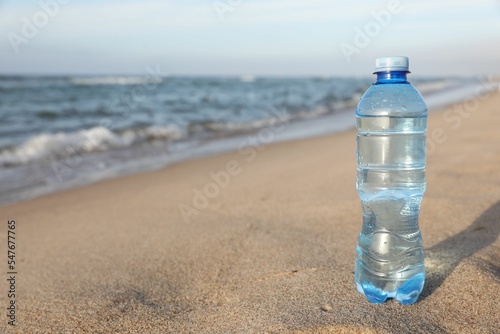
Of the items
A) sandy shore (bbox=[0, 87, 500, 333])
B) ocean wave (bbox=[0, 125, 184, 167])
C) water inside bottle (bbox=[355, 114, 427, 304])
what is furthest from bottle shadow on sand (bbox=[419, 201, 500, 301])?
ocean wave (bbox=[0, 125, 184, 167])

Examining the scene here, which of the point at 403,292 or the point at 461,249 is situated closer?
the point at 403,292

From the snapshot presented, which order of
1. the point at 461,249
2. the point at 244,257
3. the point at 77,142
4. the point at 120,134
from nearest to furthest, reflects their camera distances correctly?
the point at 461,249
the point at 244,257
the point at 77,142
the point at 120,134

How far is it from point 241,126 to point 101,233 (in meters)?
7.01

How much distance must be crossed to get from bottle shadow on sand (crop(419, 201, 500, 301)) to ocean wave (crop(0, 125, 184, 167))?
217 inches

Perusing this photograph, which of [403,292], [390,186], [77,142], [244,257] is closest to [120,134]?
[77,142]

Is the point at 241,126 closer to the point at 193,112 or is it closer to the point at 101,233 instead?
the point at 193,112

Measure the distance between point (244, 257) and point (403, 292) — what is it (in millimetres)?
859

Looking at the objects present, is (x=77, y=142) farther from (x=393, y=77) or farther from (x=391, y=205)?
(x=393, y=77)

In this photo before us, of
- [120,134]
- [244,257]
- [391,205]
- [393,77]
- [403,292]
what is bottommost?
[120,134]

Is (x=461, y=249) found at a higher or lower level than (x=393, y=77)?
lower

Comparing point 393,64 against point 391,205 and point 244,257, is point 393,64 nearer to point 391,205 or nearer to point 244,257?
point 391,205

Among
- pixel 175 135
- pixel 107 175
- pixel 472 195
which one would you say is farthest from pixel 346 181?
pixel 175 135

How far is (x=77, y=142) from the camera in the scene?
755 cm

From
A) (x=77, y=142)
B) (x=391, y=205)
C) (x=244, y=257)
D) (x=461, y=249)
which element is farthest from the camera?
(x=77, y=142)
